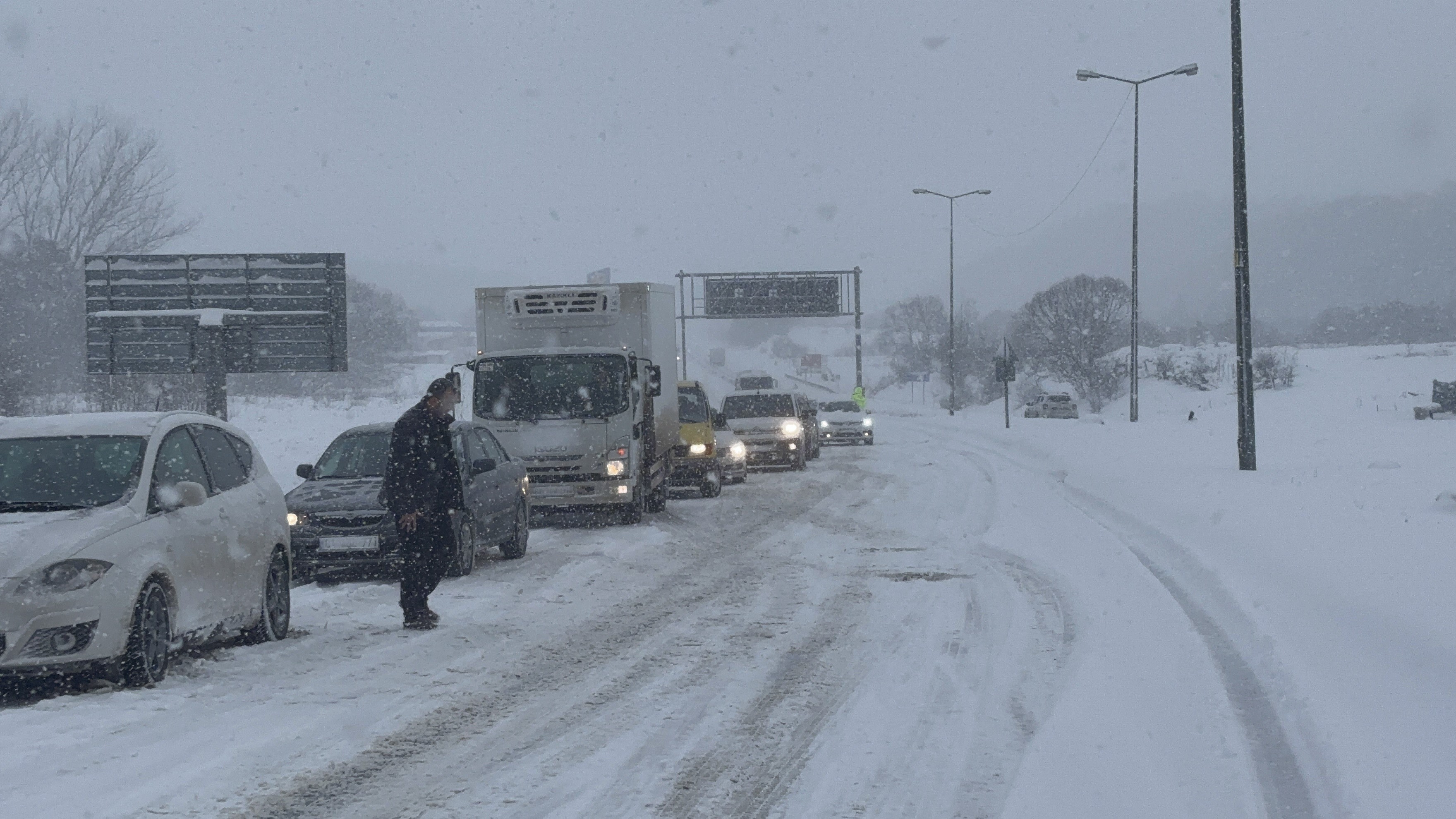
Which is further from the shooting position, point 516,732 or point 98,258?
point 98,258

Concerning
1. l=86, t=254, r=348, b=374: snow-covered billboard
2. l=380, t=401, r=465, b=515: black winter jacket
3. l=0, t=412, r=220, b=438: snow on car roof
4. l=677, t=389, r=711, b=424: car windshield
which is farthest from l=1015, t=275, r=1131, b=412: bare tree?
l=0, t=412, r=220, b=438: snow on car roof

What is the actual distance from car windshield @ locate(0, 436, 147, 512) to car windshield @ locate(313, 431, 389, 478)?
6.02 metres

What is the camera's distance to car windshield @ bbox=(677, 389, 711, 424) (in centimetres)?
2486

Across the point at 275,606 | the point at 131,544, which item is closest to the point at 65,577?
the point at 131,544

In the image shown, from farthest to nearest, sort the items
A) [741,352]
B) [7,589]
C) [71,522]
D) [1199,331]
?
[741,352], [1199,331], [71,522], [7,589]

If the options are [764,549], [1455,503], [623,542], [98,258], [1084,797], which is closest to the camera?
[1084,797]

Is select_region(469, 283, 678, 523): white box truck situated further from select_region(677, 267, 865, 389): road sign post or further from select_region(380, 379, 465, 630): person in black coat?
select_region(677, 267, 865, 389): road sign post

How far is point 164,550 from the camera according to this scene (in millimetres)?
7879

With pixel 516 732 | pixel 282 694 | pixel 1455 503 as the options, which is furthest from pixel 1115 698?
pixel 1455 503

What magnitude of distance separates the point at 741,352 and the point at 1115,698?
17868 centimetres

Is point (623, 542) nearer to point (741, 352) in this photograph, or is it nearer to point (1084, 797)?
point (1084, 797)

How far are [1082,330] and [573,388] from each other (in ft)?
263

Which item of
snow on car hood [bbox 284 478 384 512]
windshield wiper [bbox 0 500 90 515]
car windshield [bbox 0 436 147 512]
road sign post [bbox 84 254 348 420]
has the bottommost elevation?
snow on car hood [bbox 284 478 384 512]

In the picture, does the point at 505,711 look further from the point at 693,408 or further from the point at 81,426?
the point at 693,408
